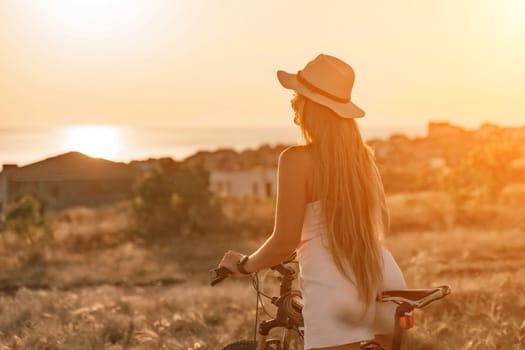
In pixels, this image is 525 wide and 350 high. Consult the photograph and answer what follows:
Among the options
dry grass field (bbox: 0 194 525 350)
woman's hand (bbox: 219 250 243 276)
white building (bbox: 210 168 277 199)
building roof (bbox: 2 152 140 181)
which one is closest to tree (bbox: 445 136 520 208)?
dry grass field (bbox: 0 194 525 350)

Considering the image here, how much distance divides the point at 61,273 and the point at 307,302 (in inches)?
1057

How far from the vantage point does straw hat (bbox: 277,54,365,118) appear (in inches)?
155

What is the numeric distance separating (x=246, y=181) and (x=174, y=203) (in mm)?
25487

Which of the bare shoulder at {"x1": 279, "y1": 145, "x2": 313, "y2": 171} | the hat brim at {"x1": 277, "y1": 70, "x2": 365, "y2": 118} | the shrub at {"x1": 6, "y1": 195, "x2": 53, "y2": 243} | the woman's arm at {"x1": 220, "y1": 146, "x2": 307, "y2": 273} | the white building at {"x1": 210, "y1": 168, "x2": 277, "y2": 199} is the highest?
the white building at {"x1": 210, "y1": 168, "x2": 277, "y2": 199}

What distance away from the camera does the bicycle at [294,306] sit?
3.91m

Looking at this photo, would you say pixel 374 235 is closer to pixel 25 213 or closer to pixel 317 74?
pixel 317 74

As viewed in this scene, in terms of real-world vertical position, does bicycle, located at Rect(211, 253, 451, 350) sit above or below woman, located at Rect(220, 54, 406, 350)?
below

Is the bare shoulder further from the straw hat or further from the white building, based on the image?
the white building

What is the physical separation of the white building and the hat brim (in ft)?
192

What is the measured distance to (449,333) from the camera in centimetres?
823

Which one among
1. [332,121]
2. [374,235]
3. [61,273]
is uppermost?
[332,121]

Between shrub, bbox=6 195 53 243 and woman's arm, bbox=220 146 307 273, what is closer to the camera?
woman's arm, bbox=220 146 307 273

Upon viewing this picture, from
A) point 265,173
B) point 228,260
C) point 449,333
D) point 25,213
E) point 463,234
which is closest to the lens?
point 228,260

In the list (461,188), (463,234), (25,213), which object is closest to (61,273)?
(25,213)
